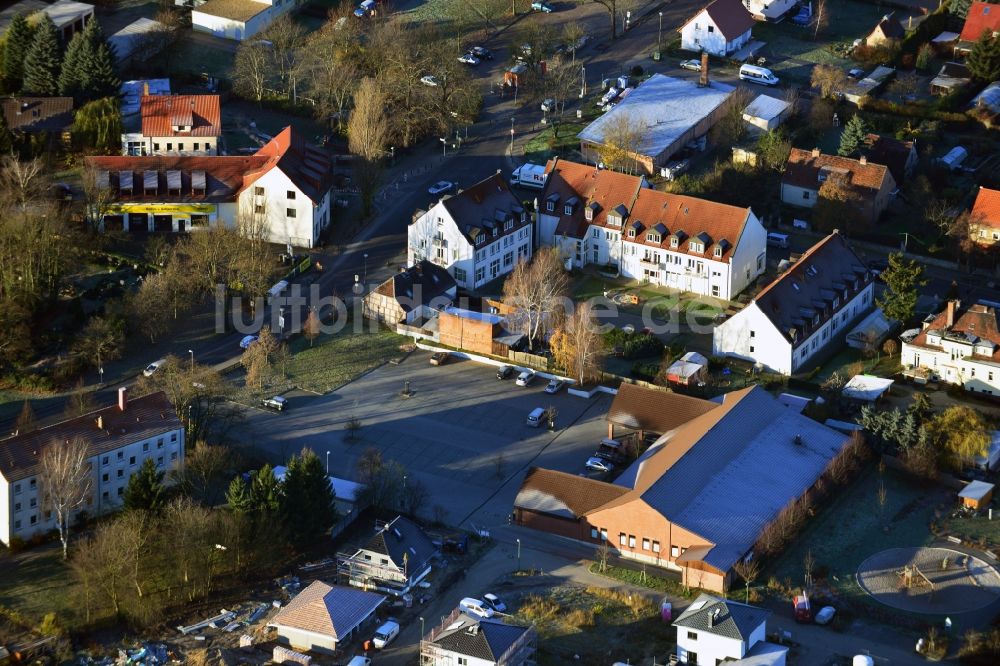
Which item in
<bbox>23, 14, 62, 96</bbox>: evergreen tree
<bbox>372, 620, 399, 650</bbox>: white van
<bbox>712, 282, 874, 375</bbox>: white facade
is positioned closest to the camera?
<bbox>372, 620, 399, 650</bbox>: white van

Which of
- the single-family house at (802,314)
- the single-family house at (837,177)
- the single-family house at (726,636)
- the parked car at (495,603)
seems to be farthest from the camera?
the single-family house at (837,177)

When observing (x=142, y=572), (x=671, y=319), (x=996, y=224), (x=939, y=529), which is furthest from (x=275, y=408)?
(x=996, y=224)

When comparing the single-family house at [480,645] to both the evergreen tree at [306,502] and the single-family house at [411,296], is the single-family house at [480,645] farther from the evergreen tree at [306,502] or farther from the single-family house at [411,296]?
the single-family house at [411,296]

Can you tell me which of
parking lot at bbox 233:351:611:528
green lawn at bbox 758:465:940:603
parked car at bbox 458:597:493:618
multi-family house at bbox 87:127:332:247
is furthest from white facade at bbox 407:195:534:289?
parked car at bbox 458:597:493:618

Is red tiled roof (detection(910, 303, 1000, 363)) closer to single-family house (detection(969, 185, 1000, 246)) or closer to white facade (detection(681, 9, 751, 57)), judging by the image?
single-family house (detection(969, 185, 1000, 246))

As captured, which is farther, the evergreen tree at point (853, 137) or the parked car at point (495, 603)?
the evergreen tree at point (853, 137)

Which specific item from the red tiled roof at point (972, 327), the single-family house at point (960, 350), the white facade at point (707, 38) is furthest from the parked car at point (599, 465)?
the white facade at point (707, 38)
